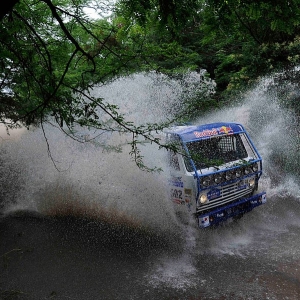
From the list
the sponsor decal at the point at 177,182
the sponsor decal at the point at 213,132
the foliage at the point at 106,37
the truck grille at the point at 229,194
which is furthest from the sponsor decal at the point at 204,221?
the foliage at the point at 106,37

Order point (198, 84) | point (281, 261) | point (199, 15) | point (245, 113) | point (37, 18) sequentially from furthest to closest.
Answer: point (198, 84)
point (245, 113)
point (281, 261)
point (37, 18)
point (199, 15)

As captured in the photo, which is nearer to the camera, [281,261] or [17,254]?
[281,261]

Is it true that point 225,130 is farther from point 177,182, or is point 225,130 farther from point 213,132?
point 177,182

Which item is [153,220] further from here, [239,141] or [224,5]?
[224,5]

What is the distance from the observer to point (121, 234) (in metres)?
7.44

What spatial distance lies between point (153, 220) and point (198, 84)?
8748mm

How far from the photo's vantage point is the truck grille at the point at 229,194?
6.83 meters

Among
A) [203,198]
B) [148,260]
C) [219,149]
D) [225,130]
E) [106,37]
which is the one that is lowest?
[148,260]

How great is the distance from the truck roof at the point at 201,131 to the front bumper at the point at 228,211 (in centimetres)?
156

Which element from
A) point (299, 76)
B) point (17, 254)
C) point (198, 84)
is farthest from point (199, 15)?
point (198, 84)

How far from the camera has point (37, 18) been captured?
4.98 meters

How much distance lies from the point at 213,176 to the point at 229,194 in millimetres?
735

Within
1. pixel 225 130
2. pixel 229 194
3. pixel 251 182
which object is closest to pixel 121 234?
pixel 229 194

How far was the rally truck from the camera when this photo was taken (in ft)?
21.6
